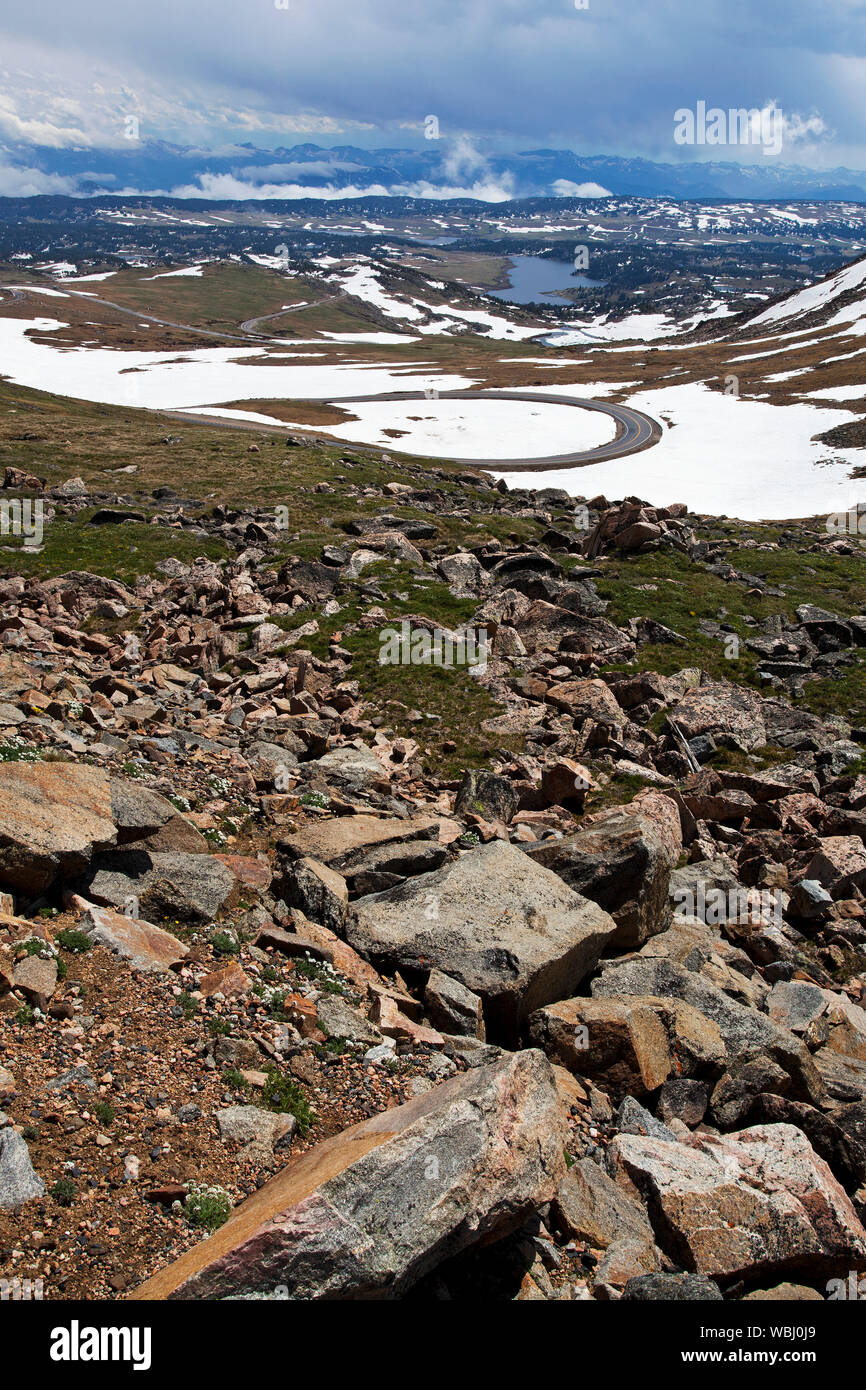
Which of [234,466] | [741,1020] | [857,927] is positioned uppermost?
[234,466]

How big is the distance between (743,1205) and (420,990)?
4.58m

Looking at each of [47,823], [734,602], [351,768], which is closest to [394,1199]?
[47,823]

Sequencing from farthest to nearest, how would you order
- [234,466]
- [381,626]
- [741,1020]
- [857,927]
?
[234,466]
[381,626]
[857,927]
[741,1020]

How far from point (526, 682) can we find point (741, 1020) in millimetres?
14345

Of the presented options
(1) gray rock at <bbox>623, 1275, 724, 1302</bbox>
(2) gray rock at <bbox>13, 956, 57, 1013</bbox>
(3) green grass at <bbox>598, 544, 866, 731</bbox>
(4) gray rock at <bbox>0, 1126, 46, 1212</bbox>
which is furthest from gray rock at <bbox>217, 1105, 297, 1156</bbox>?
(3) green grass at <bbox>598, 544, 866, 731</bbox>

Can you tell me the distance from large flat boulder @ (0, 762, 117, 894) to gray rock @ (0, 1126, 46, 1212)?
3.47m

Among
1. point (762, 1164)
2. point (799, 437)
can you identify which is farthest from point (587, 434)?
point (762, 1164)

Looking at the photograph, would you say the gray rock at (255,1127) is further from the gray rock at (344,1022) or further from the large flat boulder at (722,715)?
the large flat boulder at (722,715)

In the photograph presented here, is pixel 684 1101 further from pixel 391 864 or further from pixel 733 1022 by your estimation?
pixel 391 864

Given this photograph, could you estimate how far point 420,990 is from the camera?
428 inches

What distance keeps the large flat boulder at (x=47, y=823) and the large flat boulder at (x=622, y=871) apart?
719cm
